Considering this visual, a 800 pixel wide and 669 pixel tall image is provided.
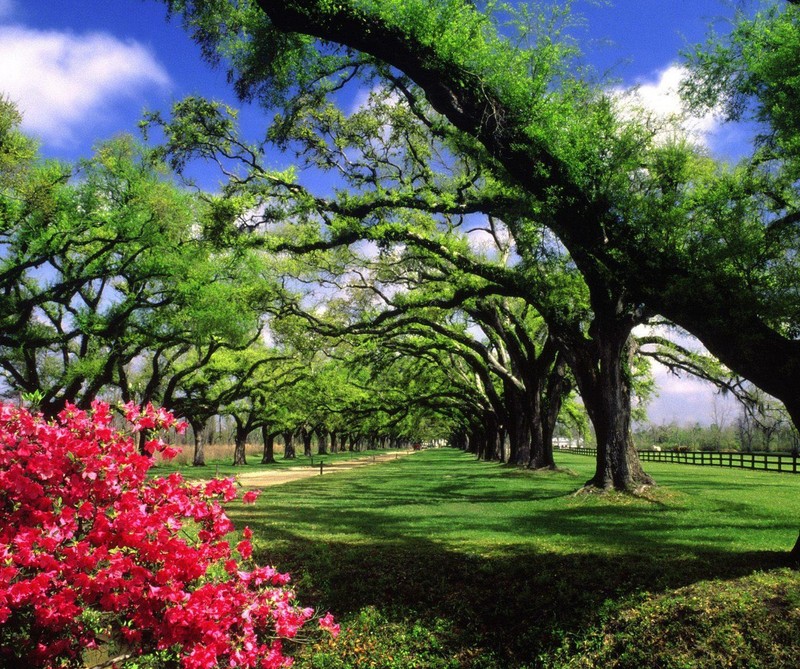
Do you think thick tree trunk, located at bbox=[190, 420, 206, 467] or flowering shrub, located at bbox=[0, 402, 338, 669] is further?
thick tree trunk, located at bbox=[190, 420, 206, 467]

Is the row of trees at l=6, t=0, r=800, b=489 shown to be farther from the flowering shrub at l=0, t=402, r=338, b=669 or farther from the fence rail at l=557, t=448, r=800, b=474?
the fence rail at l=557, t=448, r=800, b=474

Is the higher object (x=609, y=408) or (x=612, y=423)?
(x=609, y=408)

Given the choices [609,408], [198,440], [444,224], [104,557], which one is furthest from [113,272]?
[198,440]

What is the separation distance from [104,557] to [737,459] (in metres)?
42.4

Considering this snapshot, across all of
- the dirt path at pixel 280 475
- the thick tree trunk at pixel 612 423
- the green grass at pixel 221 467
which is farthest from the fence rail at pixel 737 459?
the green grass at pixel 221 467

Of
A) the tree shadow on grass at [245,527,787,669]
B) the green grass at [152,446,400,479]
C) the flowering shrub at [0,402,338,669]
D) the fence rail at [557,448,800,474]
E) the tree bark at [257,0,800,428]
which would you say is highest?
the tree bark at [257,0,800,428]

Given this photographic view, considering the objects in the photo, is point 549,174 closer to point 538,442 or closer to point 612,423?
point 612,423

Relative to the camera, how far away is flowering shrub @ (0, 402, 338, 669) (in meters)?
4.23

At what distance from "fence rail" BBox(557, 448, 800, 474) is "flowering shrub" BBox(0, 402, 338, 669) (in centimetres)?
3255

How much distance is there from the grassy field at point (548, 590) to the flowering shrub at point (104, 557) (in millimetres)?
2727

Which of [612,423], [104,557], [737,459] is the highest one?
[612,423]

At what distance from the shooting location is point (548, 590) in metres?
7.84

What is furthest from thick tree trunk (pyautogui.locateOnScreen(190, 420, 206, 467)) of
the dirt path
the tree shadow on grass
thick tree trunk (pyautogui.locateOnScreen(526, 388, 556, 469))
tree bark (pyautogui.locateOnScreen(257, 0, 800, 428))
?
tree bark (pyautogui.locateOnScreen(257, 0, 800, 428))

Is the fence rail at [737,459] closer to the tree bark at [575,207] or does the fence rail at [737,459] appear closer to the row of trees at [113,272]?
the row of trees at [113,272]
